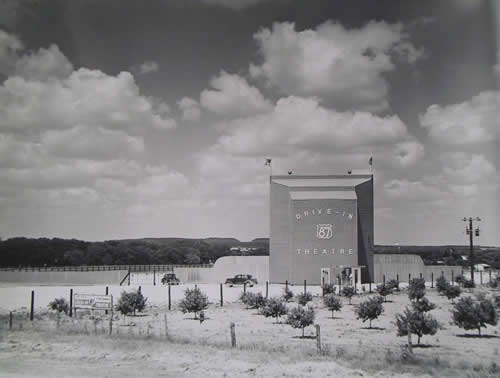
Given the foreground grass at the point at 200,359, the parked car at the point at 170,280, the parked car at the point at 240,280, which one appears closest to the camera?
the foreground grass at the point at 200,359

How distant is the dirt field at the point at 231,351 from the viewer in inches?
563

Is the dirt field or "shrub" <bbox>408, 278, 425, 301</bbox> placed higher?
"shrub" <bbox>408, 278, 425, 301</bbox>

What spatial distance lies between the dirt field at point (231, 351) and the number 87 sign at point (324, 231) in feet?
84.8

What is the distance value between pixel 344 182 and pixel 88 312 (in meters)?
32.7

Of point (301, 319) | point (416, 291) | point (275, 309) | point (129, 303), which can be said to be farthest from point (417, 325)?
point (416, 291)

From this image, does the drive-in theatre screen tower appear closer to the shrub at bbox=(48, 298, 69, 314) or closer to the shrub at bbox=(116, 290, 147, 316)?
Answer: the shrub at bbox=(116, 290, 147, 316)

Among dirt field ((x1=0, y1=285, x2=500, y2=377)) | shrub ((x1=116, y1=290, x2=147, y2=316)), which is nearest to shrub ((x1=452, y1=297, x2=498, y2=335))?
dirt field ((x1=0, y1=285, x2=500, y2=377))

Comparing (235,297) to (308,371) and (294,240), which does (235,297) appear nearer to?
(294,240)

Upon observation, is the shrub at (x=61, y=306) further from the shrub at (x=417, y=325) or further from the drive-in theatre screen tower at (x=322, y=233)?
the drive-in theatre screen tower at (x=322, y=233)

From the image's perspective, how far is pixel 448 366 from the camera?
14.9 meters

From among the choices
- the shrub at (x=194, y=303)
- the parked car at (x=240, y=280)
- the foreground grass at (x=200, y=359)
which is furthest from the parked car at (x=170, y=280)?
the foreground grass at (x=200, y=359)

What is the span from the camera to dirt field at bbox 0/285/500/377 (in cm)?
1430

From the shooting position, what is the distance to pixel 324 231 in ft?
169

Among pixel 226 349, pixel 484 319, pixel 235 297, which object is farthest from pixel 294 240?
pixel 226 349
